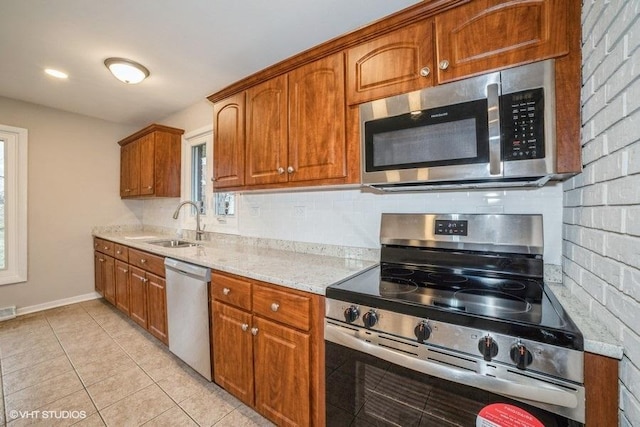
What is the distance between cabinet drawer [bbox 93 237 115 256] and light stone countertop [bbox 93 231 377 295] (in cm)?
108

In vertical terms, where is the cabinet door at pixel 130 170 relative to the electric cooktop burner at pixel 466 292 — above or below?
above

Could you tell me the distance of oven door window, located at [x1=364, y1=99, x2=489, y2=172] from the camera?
1092 millimetres

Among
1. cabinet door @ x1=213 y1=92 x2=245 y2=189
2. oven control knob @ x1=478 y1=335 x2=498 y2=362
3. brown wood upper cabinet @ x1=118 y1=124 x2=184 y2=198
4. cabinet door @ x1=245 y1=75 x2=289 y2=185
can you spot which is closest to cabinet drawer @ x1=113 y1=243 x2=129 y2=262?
brown wood upper cabinet @ x1=118 y1=124 x2=184 y2=198

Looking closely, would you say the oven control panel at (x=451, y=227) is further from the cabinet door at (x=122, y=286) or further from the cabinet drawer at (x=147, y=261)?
the cabinet door at (x=122, y=286)

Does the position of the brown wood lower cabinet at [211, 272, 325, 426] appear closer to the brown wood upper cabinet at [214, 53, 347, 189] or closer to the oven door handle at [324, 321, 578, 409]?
the oven door handle at [324, 321, 578, 409]

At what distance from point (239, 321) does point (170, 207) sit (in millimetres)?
2516

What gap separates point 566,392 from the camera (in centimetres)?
71

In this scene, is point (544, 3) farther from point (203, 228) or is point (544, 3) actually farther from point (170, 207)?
point (170, 207)

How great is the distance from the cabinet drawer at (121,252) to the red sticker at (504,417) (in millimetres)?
3056

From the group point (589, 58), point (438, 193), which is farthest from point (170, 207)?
point (589, 58)

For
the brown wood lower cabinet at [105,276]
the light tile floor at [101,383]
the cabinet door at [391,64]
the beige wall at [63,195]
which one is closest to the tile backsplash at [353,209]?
the cabinet door at [391,64]

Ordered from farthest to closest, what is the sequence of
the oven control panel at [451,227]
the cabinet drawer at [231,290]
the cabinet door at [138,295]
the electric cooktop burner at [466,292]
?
the cabinet door at [138,295] → the cabinet drawer at [231,290] → the oven control panel at [451,227] → the electric cooktop burner at [466,292]

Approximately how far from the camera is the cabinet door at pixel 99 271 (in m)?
3.31

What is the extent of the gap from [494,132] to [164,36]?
209 centimetres
